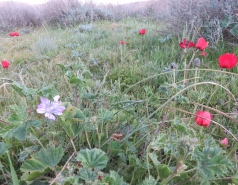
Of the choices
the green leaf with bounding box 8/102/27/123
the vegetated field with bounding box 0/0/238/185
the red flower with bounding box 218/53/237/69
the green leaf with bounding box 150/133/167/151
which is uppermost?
the red flower with bounding box 218/53/237/69

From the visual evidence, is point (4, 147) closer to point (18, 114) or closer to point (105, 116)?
point (18, 114)

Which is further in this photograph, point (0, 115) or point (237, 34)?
point (237, 34)

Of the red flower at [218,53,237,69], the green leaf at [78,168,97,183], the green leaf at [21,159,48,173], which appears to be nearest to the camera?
the green leaf at [78,168,97,183]

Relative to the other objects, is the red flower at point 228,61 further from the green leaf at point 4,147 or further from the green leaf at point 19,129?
the green leaf at point 4,147

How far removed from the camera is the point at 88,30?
4.20 metres

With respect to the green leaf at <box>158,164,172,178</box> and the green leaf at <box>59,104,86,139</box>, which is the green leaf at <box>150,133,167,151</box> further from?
the green leaf at <box>59,104,86,139</box>

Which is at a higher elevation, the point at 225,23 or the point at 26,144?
the point at 225,23

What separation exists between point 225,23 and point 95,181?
2.22 metres

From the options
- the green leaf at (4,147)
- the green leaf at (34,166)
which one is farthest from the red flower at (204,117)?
the green leaf at (4,147)

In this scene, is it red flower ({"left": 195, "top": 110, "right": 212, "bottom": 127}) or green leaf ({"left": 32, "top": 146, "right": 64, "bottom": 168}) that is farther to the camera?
red flower ({"left": 195, "top": 110, "right": 212, "bottom": 127})

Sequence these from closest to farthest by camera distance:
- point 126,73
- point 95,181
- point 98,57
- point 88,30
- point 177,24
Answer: point 95,181 < point 126,73 < point 98,57 < point 177,24 < point 88,30

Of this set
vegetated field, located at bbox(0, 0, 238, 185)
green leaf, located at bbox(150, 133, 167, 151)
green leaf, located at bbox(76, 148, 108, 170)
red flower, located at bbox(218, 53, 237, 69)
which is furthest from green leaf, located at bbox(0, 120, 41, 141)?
red flower, located at bbox(218, 53, 237, 69)

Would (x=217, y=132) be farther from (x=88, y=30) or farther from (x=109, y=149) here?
(x=88, y=30)

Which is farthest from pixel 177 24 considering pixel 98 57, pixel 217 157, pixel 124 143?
pixel 217 157
